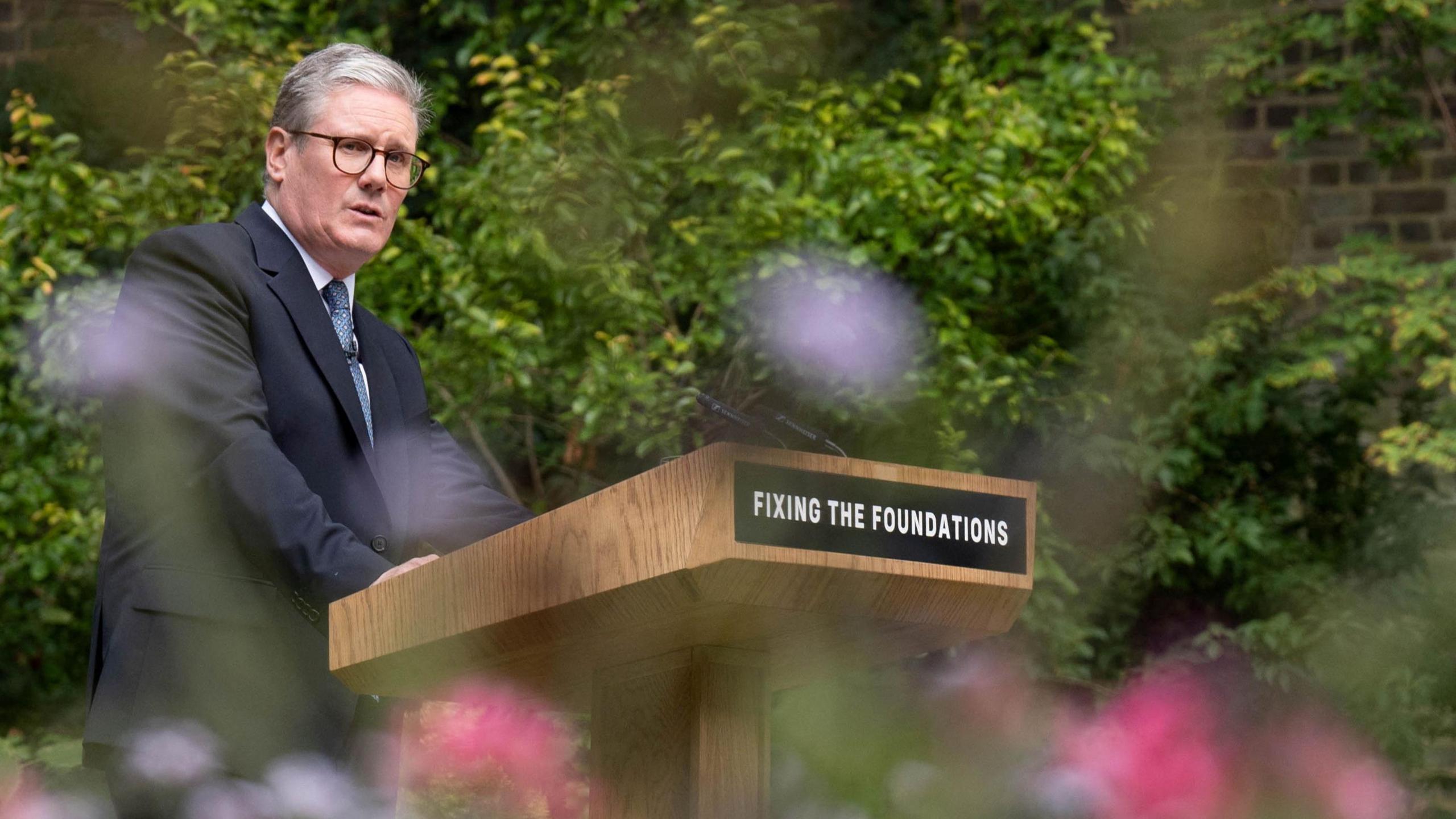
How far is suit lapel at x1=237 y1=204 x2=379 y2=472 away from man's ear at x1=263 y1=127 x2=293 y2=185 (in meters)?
0.08

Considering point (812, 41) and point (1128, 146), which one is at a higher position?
point (812, 41)

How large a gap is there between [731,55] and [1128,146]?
1.45 meters

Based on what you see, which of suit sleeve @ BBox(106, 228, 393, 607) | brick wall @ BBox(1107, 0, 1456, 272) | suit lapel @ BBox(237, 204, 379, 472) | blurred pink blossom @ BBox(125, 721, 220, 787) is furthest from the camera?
brick wall @ BBox(1107, 0, 1456, 272)

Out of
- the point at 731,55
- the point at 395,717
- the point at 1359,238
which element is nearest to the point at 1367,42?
the point at 1359,238

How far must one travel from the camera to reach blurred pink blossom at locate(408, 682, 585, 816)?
3.14 m

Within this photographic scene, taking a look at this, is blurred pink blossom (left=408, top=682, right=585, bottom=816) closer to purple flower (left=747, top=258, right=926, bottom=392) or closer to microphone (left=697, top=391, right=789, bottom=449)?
microphone (left=697, top=391, right=789, bottom=449)

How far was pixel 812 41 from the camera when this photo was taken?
607 cm

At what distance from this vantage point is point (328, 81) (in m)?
2.23

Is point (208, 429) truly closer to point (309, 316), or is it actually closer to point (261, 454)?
point (261, 454)

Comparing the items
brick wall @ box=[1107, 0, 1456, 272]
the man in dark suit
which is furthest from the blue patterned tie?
brick wall @ box=[1107, 0, 1456, 272]

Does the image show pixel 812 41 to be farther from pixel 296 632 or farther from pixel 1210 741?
pixel 296 632

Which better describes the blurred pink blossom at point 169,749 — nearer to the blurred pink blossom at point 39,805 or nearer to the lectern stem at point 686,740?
the lectern stem at point 686,740

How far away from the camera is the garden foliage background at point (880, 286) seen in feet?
16.9

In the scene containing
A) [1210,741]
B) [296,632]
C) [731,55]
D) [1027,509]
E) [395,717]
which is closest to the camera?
[1027,509]
